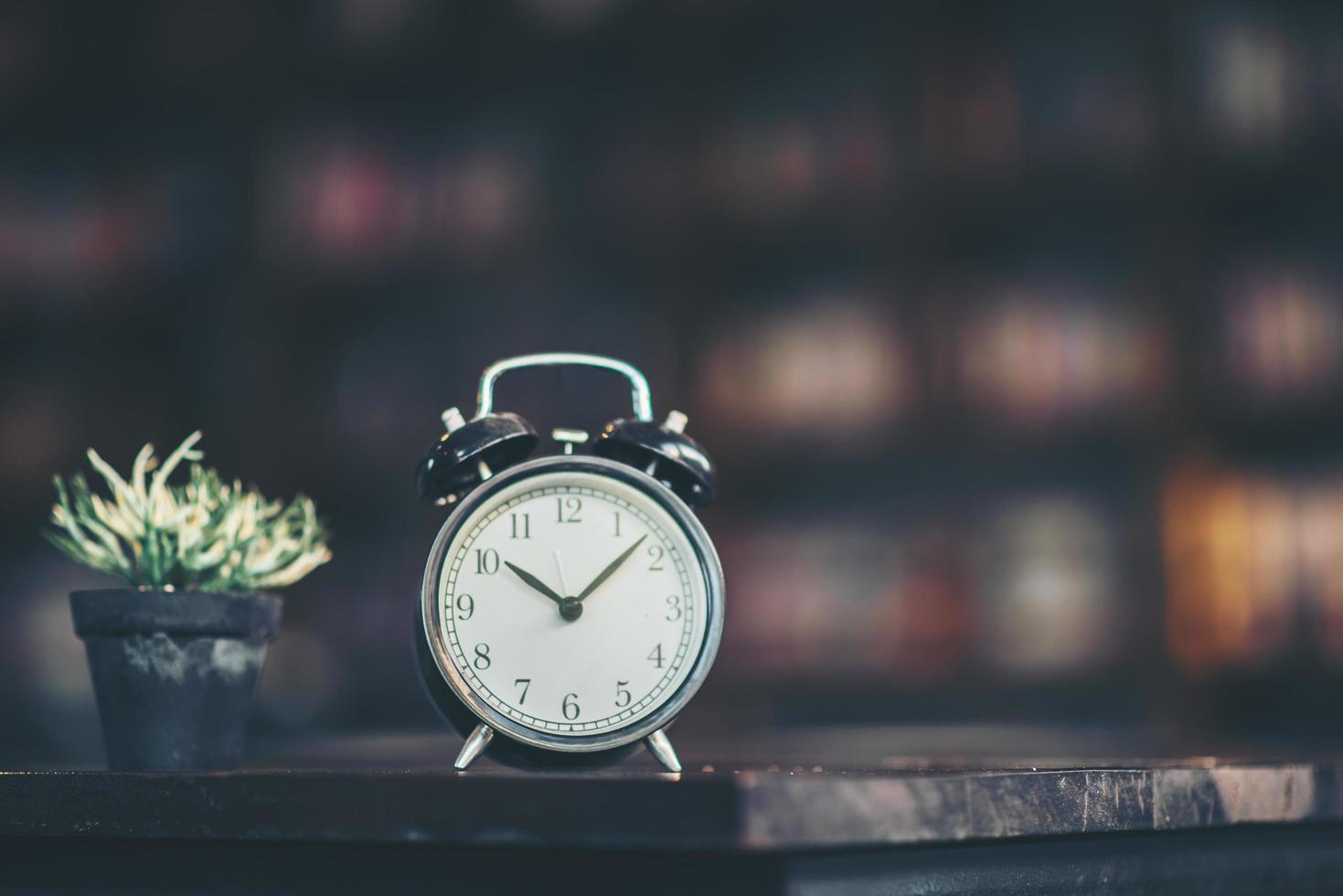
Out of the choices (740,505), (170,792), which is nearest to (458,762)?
(170,792)

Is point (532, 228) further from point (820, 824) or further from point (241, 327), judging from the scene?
point (820, 824)

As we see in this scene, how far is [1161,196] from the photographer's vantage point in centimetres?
299

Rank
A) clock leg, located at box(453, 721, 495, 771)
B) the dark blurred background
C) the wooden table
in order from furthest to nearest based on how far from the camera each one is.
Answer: the dark blurred background
clock leg, located at box(453, 721, 495, 771)
the wooden table

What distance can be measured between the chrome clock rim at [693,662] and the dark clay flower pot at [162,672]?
15 cm

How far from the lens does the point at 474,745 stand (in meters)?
0.86

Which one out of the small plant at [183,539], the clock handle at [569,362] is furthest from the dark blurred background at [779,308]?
the clock handle at [569,362]

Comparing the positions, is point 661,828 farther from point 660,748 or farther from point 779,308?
point 779,308

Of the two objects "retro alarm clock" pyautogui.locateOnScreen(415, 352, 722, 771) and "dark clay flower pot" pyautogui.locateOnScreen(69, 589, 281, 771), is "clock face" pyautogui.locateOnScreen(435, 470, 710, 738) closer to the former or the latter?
"retro alarm clock" pyautogui.locateOnScreen(415, 352, 722, 771)

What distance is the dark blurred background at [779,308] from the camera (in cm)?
301

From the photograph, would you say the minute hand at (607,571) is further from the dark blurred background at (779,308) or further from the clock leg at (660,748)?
the dark blurred background at (779,308)

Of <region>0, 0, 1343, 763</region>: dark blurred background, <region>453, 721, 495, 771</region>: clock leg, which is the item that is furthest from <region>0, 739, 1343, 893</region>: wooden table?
<region>0, 0, 1343, 763</region>: dark blurred background

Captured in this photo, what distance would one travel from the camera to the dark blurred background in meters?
3.01

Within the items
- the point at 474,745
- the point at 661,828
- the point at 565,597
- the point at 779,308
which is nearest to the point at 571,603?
the point at 565,597

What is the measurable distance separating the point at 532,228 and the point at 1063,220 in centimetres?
134
